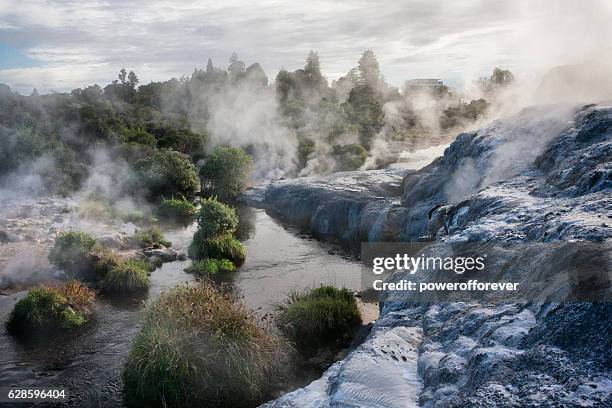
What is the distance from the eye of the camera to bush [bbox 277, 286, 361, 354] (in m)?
15.5

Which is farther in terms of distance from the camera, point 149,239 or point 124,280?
point 149,239

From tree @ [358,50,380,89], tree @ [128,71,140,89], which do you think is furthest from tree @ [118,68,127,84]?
tree @ [358,50,380,89]

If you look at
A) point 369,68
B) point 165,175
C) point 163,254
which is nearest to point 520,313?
point 163,254

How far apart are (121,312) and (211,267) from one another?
510 cm

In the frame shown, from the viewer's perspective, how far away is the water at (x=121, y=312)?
1382 cm

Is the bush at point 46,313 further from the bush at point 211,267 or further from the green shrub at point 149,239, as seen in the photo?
the green shrub at point 149,239

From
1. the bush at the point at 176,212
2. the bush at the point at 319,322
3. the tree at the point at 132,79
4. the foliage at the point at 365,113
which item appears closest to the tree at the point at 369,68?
the foliage at the point at 365,113

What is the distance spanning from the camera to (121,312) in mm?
18516

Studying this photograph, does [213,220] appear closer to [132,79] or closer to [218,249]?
[218,249]

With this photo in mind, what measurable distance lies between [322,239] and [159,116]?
53.4 meters

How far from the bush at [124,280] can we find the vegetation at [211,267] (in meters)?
2.42

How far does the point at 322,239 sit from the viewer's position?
95.8ft

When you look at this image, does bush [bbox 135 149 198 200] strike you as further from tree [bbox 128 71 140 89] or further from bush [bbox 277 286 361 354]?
tree [bbox 128 71 140 89]

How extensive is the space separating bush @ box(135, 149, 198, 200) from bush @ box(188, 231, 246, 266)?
16.3 metres
